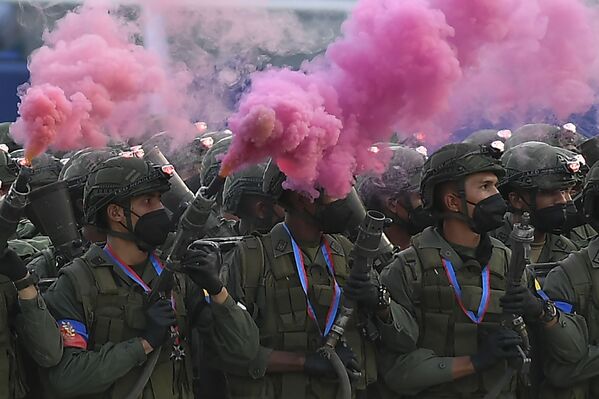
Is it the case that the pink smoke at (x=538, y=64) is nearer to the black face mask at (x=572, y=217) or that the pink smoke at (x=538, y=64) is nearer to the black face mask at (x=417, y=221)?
the black face mask at (x=572, y=217)

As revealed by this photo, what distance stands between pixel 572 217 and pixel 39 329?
4.20m

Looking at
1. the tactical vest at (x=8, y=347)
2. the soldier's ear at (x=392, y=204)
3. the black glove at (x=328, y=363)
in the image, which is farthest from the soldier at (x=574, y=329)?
the tactical vest at (x=8, y=347)

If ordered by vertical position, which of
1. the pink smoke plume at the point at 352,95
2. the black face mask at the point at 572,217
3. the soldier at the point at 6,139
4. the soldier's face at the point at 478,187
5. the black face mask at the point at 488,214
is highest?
the pink smoke plume at the point at 352,95

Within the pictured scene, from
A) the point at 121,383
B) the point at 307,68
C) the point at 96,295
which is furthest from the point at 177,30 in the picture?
the point at 121,383

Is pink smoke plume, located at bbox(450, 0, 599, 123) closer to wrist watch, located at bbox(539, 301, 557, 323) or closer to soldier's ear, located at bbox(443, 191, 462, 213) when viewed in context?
soldier's ear, located at bbox(443, 191, 462, 213)

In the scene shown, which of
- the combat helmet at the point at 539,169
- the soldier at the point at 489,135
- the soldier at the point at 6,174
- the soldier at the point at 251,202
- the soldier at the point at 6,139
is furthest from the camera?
the soldier at the point at 6,139

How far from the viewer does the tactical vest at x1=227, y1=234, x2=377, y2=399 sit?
5.44m

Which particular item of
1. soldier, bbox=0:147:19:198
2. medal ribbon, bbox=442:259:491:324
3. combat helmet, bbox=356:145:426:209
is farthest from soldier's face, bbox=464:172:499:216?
soldier, bbox=0:147:19:198

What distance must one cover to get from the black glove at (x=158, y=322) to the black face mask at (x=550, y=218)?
10.2 feet

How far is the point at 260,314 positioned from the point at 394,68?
1698 mm

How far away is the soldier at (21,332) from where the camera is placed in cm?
471

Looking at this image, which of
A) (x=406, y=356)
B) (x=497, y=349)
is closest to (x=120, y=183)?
(x=406, y=356)

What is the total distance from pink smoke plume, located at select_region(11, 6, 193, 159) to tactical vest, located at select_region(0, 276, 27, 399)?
32.6 inches

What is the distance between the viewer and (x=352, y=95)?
5.32m
